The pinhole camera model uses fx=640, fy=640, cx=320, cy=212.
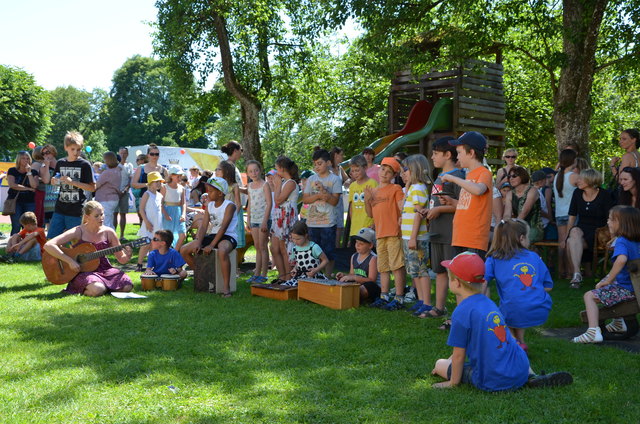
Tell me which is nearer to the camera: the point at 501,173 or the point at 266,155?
the point at 501,173

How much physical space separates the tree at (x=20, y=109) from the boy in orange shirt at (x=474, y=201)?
3395 centimetres

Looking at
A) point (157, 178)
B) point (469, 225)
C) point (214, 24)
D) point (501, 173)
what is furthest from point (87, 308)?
point (214, 24)

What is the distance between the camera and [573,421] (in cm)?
404

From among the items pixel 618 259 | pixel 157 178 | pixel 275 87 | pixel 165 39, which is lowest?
pixel 618 259

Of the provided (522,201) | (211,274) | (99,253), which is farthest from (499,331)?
(522,201)

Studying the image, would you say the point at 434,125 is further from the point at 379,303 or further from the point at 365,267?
the point at 379,303

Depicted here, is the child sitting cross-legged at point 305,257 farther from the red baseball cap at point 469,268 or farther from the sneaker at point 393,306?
the red baseball cap at point 469,268

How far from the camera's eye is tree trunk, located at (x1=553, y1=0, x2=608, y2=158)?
504 inches

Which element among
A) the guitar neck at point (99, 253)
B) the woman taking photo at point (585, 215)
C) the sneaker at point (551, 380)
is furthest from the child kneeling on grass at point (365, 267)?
the sneaker at point (551, 380)

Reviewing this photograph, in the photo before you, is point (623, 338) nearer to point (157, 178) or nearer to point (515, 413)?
point (515, 413)

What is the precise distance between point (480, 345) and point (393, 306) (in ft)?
10.5

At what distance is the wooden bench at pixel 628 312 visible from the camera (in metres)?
6.21

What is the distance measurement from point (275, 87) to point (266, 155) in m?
37.8

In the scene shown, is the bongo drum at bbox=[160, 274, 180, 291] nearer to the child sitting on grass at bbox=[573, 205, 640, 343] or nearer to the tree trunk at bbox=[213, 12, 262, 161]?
the child sitting on grass at bbox=[573, 205, 640, 343]
